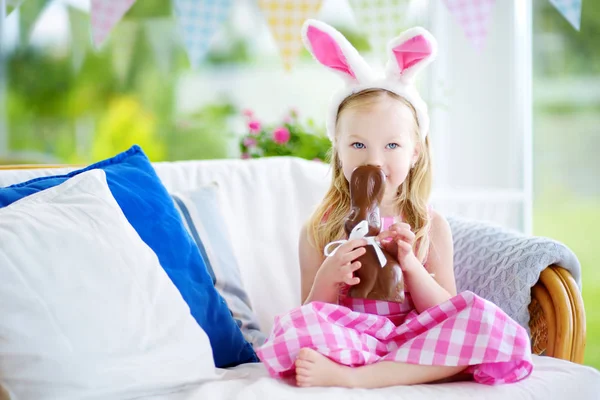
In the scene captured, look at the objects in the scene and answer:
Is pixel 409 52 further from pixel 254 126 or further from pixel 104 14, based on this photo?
pixel 104 14

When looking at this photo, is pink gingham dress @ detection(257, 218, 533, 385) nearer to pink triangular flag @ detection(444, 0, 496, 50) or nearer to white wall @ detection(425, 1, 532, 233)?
white wall @ detection(425, 1, 532, 233)

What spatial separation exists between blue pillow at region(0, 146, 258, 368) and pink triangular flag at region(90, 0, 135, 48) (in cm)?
131

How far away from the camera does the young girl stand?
129 cm

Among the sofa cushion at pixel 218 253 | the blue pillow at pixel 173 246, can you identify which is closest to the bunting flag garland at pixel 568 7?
the sofa cushion at pixel 218 253

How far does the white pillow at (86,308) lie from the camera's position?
1.11 meters

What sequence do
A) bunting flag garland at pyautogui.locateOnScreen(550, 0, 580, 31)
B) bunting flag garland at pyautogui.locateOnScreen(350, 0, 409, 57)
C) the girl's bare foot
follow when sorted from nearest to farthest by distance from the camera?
1. the girl's bare foot
2. bunting flag garland at pyautogui.locateOnScreen(550, 0, 580, 31)
3. bunting flag garland at pyautogui.locateOnScreen(350, 0, 409, 57)

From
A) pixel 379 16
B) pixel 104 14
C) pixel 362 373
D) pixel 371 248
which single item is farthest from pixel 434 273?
pixel 104 14

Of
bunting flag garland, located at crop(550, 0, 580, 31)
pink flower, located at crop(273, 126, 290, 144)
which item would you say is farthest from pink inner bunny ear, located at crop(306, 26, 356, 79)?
bunting flag garland, located at crop(550, 0, 580, 31)

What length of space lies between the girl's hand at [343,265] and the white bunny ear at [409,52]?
43 centimetres

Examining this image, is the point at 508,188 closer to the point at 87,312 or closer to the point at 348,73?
the point at 348,73

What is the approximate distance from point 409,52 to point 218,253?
0.66 metres

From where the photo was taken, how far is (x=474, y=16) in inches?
110

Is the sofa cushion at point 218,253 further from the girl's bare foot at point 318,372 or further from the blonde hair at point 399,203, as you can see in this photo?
the girl's bare foot at point 318,372

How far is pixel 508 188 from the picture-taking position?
319 cm
